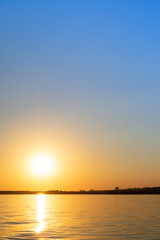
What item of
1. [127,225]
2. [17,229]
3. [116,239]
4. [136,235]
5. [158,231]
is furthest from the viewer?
[127,225]

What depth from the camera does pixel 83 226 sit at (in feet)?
172

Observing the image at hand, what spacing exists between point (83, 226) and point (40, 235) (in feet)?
33.6

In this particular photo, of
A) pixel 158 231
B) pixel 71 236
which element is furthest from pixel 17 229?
pixel 158 231

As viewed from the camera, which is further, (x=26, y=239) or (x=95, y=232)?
(x=95, y=232)

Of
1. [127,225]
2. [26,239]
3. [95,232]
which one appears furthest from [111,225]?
[26,239]

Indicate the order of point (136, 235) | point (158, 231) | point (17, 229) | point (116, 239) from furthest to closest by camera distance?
point (17, 229) → point (158, 231) → point (136, 235) → point (116, 239)

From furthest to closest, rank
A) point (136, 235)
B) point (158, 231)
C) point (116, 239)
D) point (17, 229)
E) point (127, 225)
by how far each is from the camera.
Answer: point (127, 225)
point (17, 229)
point (158, 231)
point (136, 235)
point (116, 239)

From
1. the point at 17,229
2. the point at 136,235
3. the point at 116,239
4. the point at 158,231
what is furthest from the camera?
the point at 17,229

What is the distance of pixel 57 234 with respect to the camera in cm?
4419

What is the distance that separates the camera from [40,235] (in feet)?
143

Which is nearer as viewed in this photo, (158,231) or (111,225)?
(158,231)

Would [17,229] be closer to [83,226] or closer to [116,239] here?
[83,226]

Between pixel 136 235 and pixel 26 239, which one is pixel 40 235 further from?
pixel 136 235

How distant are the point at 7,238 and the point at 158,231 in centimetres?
1923
